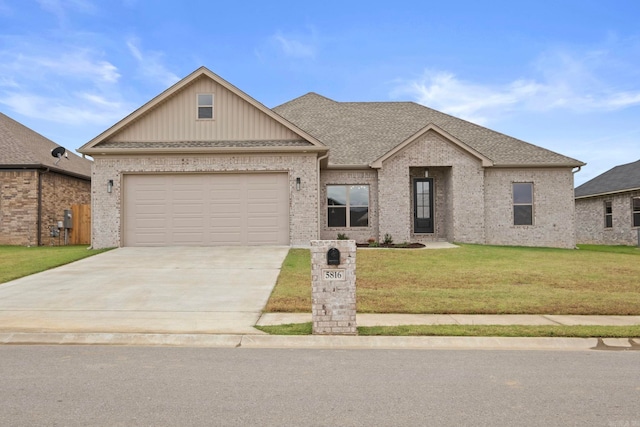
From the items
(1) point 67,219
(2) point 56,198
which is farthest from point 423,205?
(2) point 56,198

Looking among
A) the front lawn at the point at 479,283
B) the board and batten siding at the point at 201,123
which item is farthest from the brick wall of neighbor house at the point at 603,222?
the board and batten siding at the point at 201,123

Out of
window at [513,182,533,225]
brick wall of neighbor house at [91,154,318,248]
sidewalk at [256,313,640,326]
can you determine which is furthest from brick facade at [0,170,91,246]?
window at [513,182,533,225]

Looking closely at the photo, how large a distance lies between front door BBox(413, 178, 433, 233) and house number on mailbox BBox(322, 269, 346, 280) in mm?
15151

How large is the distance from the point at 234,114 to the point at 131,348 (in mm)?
13044

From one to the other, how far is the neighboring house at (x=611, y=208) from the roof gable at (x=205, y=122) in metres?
19.8

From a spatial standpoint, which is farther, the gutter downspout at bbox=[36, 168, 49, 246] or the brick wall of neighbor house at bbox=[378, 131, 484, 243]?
the gutter downspout at bbox=[36, 168, 49, 246]

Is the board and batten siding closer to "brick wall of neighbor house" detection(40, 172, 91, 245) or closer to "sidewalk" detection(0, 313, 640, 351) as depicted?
"brick wall of neighbor house" detection(40, 172, 91, 245)

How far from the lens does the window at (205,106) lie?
60.5 feet

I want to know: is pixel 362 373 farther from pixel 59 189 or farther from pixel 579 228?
pixel 579 228

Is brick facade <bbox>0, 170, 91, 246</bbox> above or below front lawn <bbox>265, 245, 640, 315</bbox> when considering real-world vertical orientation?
above

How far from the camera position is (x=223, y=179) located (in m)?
17.9

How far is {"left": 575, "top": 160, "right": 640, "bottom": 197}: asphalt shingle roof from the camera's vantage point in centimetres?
2772

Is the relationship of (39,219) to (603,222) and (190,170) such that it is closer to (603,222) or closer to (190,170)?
(190,170)

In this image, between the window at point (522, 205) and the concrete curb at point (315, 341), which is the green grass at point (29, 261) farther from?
the window at point (522, 205)
